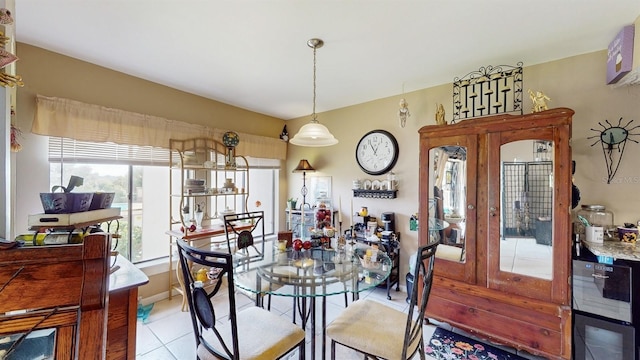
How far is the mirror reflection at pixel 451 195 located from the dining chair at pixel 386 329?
0.95 metres

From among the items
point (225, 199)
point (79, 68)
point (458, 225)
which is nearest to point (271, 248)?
point (225, 199)

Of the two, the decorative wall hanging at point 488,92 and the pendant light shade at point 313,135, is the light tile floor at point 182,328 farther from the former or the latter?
the decorative wall hanging at point 488,92

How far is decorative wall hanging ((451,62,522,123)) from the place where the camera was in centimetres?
247

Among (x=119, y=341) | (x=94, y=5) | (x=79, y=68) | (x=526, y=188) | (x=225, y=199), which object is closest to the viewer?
(x=119, y=341)

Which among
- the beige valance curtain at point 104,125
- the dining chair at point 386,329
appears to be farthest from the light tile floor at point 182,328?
the beige valance curtain at point 104,125

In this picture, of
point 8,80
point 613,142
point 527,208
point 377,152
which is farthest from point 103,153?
point 613,142

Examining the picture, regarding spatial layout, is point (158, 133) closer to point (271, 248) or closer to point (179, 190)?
point (179, 190)

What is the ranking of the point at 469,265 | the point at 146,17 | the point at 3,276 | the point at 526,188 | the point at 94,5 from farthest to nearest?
the point at 469,265 → the point at 526,188 → the point at 146,17 → the point at 94,5 → the point at 3,276

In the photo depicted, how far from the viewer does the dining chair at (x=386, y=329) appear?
1433mm

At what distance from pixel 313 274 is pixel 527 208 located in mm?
1839

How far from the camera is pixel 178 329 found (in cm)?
240

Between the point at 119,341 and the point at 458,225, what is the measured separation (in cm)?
261

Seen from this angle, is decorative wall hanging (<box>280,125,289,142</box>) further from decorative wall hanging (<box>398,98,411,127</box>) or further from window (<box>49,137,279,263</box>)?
decorative wall hanging (<box>398,98,411,127</box>)

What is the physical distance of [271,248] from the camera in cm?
250
